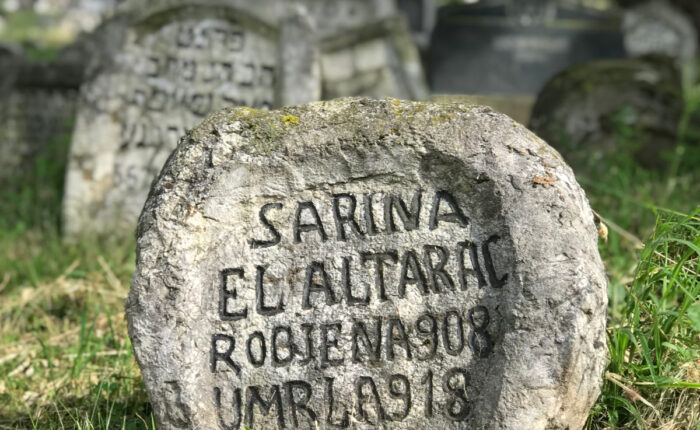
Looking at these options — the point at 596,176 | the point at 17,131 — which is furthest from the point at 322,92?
the point at 17,131

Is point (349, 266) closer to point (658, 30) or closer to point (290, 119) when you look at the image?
point (290, 119)

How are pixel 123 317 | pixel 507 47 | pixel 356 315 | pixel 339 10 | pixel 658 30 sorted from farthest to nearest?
pixel 658 30, pixel 507 47, pixel 339 10, pixel 123 317, pixel 356 315

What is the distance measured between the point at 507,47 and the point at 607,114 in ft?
12.5

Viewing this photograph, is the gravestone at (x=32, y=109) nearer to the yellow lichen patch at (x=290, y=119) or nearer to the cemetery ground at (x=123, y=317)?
the cemetery ground at (x=123, y=317)

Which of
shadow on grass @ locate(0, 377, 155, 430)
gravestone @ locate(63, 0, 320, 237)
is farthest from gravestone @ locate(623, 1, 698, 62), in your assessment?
shadow on grass @ locate(0, 377, 155, 430)

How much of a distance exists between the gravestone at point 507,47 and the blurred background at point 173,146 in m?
1.51

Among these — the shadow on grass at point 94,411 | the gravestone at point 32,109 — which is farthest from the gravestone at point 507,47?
the shadow on grass at point 94,411

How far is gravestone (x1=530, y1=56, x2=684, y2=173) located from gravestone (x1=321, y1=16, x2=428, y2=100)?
87cm

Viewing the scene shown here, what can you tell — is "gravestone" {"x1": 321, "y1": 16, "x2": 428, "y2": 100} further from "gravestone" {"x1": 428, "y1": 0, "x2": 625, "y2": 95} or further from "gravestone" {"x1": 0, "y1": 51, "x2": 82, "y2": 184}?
"gravestone" {"x1": 428, "y1": 0, "x2": 625, "y2": 95}

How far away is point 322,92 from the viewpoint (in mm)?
4328

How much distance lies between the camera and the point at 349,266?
6.26ft

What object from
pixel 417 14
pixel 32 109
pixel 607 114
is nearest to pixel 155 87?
pixel 32 109

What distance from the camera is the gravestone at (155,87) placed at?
13.3 feet

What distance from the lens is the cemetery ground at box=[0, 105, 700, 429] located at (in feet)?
Answer: 6.57
